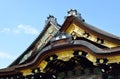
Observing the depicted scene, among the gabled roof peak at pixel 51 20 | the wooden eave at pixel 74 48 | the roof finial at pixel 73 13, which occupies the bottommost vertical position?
the wooden eave at pixel 74 48

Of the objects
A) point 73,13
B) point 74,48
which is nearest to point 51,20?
point 73,13

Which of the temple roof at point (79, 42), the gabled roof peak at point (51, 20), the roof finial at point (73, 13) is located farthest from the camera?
the gabled roof peak at point (51, 20)

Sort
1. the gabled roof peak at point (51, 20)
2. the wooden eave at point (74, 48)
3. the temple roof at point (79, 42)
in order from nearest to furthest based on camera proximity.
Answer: the wooden eave at point (74, 48), the temple roof at point (79, 42), the gabled roof peak at point (51, 20)

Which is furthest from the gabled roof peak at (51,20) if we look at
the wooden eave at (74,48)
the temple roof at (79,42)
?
the wooden eave at (74,48)

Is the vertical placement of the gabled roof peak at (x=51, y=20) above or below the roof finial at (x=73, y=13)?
above

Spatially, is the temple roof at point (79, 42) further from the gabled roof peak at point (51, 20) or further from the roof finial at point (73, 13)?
the gabled roof peak at point (51, 20)

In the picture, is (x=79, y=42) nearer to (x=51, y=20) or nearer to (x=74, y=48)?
(x=74, y=48)

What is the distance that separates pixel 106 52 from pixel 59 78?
3.05 meters

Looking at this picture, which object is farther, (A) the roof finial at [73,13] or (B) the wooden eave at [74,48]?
(A) the roof finial at [73,13]

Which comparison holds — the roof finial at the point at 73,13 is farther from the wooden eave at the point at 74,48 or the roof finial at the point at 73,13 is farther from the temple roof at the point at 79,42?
the wooden eave at the point at 74,48

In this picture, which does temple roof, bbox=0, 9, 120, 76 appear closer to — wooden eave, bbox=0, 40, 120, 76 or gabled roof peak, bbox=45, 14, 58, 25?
wooden eave, bbox=0, 40, 120, 76

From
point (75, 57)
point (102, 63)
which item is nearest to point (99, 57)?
point (102, 63)

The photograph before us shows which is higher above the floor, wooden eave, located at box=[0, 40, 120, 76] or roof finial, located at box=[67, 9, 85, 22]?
roof finial, located at box=[67, 9, 85, 22]

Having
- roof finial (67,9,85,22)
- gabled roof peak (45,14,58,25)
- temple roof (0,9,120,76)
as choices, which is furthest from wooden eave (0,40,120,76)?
gabled roof peak (45,14,58,25)
